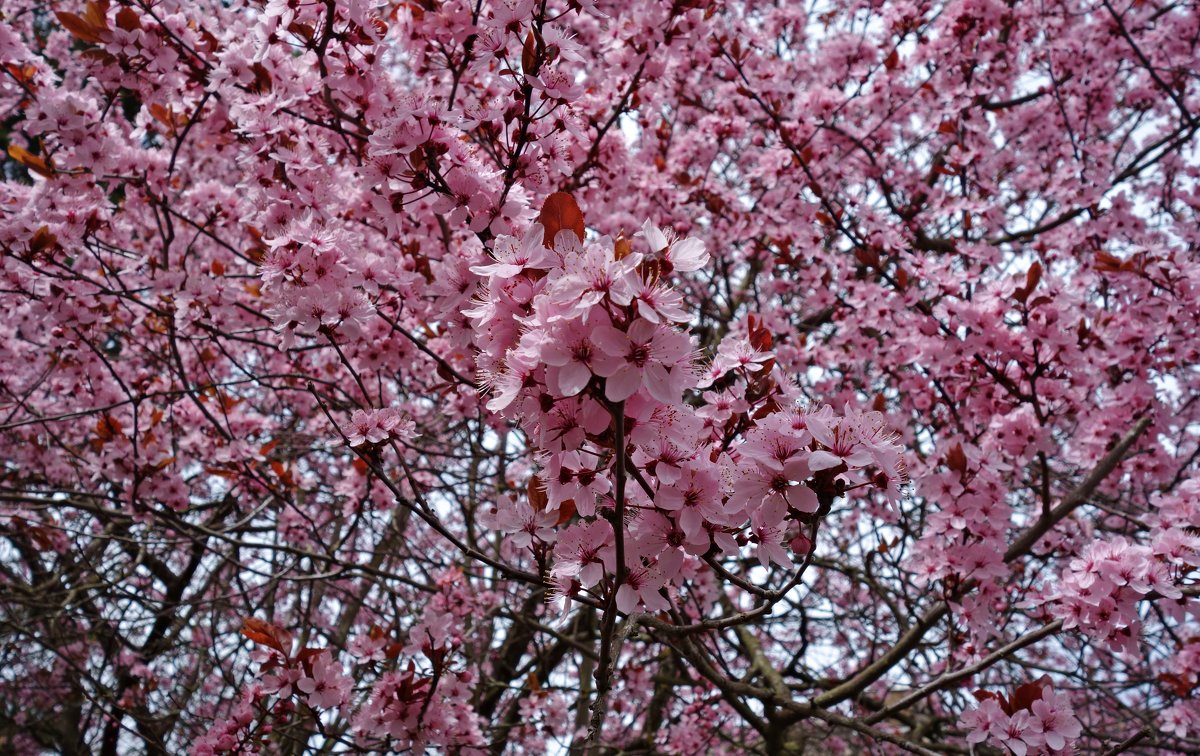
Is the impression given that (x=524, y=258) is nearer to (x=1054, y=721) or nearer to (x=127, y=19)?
(x=1054, y=721)

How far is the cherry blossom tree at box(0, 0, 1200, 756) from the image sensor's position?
1.47 meters

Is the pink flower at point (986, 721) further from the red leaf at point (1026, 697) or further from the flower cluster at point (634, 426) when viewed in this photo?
the flower cluster at point (634, 426)

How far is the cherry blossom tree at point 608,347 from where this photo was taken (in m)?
1.47

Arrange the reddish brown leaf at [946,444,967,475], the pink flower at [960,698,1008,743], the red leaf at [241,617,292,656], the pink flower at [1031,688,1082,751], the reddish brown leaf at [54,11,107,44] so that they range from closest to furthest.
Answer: the pink flower at [1031,688,1082,751], the pink flower at [960,698,1008,743], the red leaf at [241,617,292,656], the reddish brown leaf at [54,11,107,44], the reddish brown leaf at [946,444,967,475]

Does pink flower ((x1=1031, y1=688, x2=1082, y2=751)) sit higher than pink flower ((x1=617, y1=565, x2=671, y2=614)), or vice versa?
pink flower ((x1=1031, y1=688, x2=1082, y2=751))

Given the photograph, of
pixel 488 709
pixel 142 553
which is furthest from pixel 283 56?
pixel 488 709

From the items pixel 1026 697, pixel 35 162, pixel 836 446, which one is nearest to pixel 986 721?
pixel 1026 697

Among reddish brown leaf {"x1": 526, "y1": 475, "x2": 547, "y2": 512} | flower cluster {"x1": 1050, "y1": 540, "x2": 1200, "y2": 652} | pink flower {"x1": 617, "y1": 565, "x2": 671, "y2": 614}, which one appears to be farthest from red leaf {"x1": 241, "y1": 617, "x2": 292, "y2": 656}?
flower cluster {"x1": 1050, "y1": 540, "x2": 1200, "y2": 652}

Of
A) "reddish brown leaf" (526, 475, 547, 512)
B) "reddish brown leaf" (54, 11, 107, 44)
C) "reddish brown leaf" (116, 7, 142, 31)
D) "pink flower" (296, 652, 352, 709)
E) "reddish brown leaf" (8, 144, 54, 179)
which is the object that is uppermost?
"reddish brown leaf" (116, 7, 142, 31)

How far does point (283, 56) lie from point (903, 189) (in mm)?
4804

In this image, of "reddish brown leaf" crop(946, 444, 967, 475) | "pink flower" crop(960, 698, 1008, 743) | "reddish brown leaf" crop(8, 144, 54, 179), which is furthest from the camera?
"reddish brown leaf" crop(8, 144, 54, 179)

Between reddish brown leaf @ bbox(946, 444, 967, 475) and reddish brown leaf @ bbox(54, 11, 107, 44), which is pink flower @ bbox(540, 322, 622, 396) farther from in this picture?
reddish brown leaf @ bbox(54, 11, 107, 44)

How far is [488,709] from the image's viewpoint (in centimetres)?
520

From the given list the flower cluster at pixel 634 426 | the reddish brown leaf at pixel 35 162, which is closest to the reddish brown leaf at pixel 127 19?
the reddish brown leaf at pixel 35 162
